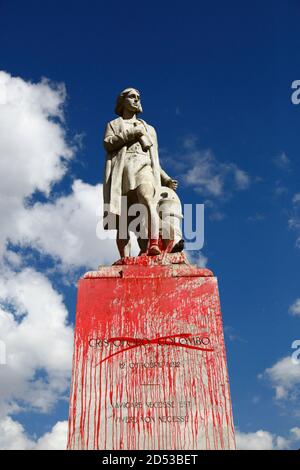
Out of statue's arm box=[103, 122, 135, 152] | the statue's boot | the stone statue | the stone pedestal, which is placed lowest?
the stone pedestal

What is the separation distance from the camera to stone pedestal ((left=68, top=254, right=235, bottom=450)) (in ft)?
17.1

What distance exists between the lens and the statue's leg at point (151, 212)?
22.7ft

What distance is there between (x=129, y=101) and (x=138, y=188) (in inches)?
83.2

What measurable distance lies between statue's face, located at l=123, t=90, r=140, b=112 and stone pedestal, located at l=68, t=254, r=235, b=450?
364 cm

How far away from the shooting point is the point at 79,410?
17.5ft

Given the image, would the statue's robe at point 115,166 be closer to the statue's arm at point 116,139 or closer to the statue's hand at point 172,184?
the statue's arm at point 116,139

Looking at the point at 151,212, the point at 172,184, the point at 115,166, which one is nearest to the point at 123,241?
the point at 151,212

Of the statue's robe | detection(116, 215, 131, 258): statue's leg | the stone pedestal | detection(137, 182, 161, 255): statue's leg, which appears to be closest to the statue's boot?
detection(137, 182, 161, 255): statue's leg

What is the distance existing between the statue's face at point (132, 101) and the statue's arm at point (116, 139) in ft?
2.41

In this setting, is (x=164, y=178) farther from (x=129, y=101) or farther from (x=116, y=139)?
(x=129, y=101)

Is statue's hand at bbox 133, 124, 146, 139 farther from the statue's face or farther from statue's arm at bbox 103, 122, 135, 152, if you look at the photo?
the statue's face

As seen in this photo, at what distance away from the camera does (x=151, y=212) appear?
736 cm

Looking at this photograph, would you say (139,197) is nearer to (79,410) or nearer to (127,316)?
(127,316)
